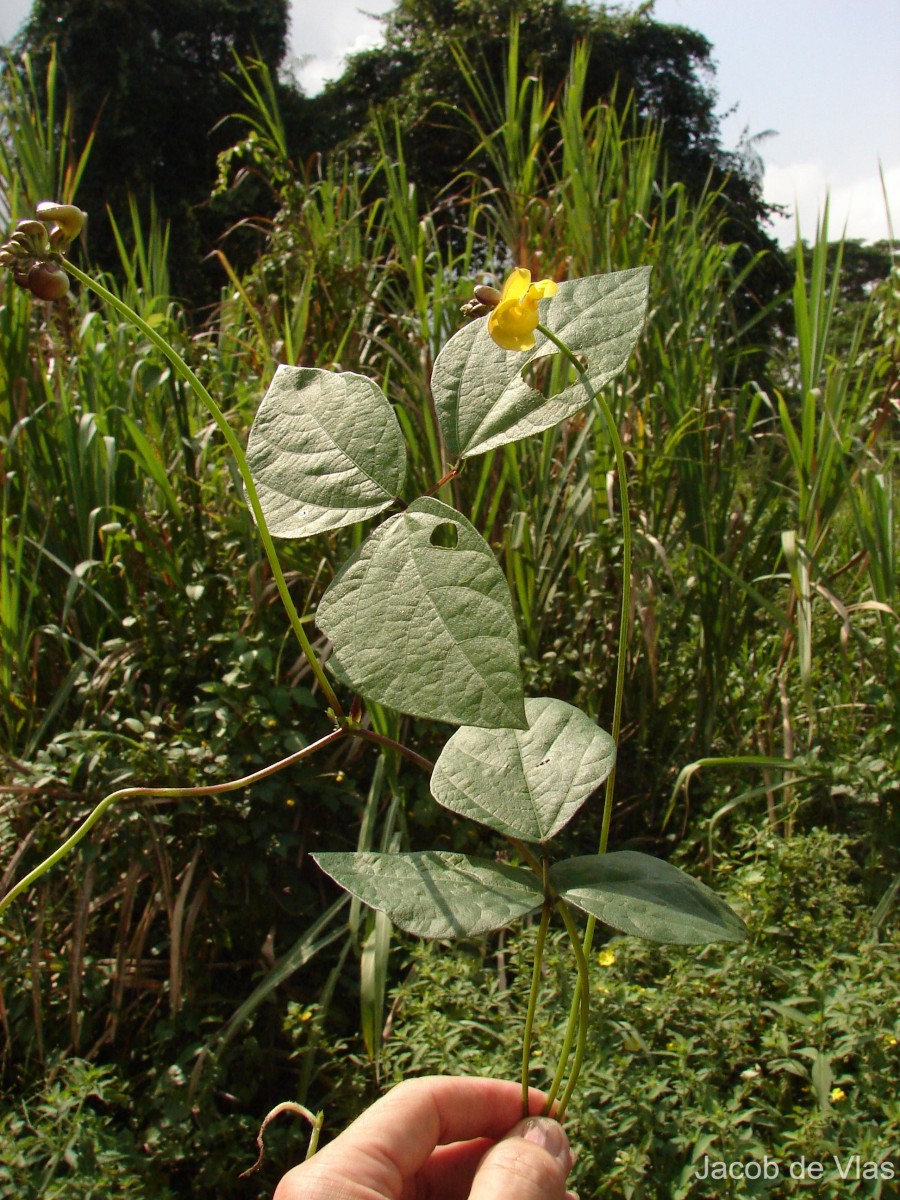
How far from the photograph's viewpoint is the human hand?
0.38 meters

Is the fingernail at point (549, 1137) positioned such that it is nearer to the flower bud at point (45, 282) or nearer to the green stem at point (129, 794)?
the green stem at point (129, 794)

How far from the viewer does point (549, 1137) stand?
0.39m

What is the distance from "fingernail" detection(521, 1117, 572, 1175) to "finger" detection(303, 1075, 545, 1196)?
6 cm

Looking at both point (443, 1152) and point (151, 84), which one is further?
point (151, 84)

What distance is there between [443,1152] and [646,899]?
29cm

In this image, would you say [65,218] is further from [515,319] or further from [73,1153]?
[73,1153]

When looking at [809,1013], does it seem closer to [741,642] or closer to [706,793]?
[706,793]

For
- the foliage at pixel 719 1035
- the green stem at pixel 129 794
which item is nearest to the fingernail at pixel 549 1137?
the green stem at pixel 129 794

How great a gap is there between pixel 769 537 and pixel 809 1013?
852mm

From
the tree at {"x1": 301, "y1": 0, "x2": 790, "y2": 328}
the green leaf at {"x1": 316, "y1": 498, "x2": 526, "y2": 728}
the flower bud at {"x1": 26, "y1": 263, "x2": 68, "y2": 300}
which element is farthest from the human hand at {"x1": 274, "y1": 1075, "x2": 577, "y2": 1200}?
the tree at {"x1": 301, "y1": 0, "x2": 790, "y2": 328}

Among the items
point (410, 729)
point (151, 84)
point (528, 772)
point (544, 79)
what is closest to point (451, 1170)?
point (528, 772)

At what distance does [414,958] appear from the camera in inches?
50.4

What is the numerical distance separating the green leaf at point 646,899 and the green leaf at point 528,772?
2 cm

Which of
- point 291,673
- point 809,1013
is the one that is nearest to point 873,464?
point 809,1013
